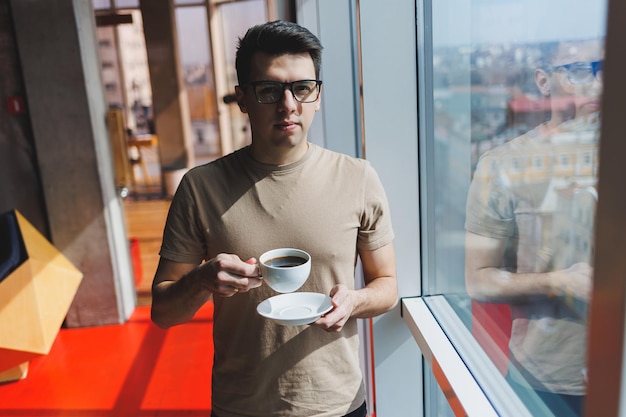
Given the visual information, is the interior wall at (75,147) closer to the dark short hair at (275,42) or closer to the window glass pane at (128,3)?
the window glass pane at (128,3)

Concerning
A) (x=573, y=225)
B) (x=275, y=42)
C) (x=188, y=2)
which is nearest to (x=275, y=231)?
(x=275, y=42)

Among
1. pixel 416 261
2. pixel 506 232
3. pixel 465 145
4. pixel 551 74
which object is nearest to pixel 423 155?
pixel 465 145

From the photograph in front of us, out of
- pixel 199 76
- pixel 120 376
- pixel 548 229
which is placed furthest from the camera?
pixel 199 76

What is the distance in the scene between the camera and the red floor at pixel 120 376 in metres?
3.34

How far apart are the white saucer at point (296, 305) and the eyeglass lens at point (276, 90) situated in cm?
52

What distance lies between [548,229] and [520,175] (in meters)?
0.18

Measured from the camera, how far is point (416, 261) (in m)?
2.06

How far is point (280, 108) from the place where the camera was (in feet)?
4.64

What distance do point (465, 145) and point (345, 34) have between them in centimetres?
102

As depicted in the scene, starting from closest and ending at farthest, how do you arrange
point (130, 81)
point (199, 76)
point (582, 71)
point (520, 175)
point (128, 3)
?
1. point (582, 71)
2. point (520, 175)
3. point (128, 3)
4. point (199, 76)
5. point (130, 81)

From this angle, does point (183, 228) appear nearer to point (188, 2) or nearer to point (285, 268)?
point (285, 268)

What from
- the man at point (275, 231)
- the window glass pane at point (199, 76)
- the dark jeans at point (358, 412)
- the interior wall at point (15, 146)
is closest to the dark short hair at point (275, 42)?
the man at point (275, 231)

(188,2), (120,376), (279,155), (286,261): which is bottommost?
(120,376)

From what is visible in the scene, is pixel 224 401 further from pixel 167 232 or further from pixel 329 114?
pixel 329 114
